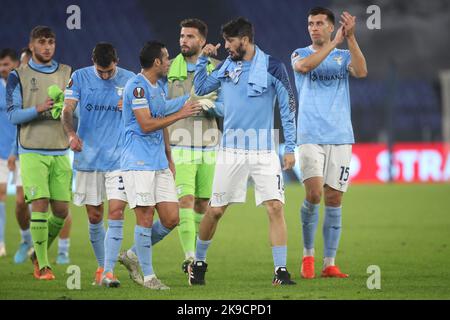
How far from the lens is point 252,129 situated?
8984 mm

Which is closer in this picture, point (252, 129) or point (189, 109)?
point (189, 109)

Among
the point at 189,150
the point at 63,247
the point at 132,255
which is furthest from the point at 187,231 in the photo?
the point at 63,247

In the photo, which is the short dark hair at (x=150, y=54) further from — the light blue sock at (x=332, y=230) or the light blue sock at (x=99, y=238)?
the light blue sock at (x=332, y=230)

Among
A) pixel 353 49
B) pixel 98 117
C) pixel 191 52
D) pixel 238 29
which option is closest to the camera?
pixel 238 29

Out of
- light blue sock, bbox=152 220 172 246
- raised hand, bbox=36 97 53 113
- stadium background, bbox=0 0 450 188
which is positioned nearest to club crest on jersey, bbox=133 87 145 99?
light blue sock, bbox=152 220 172 246

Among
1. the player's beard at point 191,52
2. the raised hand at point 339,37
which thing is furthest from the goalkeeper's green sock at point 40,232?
the raised hand at point 339,37

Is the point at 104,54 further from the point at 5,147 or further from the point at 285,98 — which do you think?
the point at 5,147

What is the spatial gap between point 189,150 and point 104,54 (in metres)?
1.81

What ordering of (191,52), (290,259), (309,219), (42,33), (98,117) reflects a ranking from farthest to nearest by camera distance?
(290,259) → (191,52) → (309,219) → (42,33) → (98,117)

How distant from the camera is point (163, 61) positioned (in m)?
8.88

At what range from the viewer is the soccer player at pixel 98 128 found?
367 inches

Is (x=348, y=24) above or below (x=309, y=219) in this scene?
above

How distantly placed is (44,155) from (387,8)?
31594 mm
